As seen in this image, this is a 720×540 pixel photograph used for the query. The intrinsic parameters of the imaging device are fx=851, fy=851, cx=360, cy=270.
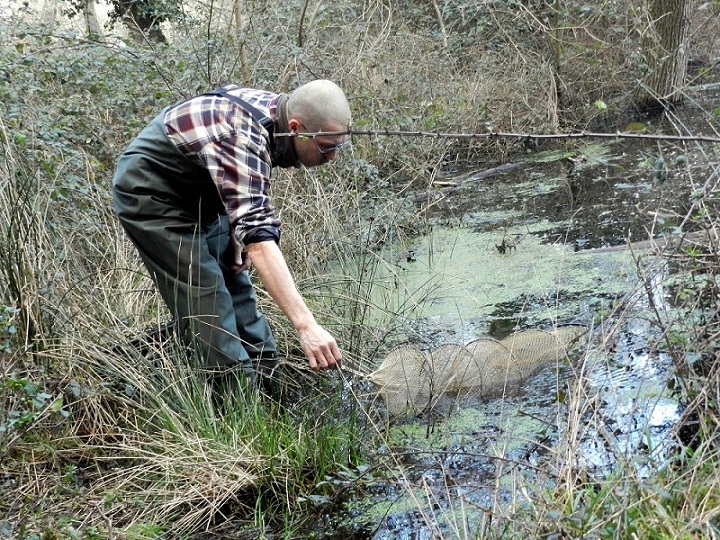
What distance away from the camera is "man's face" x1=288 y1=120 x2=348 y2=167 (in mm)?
3123

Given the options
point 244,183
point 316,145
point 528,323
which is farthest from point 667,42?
point 244,183

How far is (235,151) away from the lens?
3.04m

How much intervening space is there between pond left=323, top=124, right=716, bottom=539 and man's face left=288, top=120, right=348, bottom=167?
103 centimetres

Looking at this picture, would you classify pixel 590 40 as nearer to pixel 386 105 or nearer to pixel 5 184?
A: pixel 386 105

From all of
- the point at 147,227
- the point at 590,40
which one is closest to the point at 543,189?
the point at 590,40

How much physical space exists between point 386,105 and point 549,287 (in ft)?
9.92

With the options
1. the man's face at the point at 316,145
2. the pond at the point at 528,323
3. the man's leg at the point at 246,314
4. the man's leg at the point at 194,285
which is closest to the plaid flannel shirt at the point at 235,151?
the man's face at the point at 316,145

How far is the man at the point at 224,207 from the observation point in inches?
116

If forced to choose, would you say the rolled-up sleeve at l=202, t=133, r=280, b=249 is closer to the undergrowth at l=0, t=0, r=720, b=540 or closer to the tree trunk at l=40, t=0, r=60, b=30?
the undergrowth at l=0, t=0, r=720, b=540

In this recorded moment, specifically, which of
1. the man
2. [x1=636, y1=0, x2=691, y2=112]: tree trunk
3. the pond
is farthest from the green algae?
[x1=636, y1=0, x2=691, y2=112]: tree trunk

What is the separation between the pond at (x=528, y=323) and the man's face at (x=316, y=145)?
40.6 inches

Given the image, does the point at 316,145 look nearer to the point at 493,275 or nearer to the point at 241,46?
the point at 493,275

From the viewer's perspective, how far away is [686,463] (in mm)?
2506

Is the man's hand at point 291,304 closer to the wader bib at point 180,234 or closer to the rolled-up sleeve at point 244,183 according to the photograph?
the rolled-up sleeve at point 244,183
